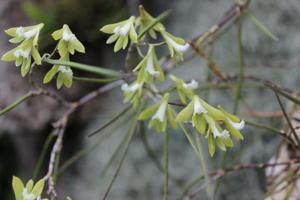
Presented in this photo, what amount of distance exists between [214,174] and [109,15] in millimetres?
660

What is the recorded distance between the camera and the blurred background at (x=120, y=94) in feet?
3.71

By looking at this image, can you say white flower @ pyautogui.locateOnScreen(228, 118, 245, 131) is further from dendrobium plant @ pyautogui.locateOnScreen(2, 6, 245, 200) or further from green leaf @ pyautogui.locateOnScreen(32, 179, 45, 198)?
green leaf @ pyautogui.locateOnScreen(32, 179, 45, 198)

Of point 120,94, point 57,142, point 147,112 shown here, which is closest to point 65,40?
point 147,112

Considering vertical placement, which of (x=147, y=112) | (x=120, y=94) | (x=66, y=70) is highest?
(x=66, y=70)

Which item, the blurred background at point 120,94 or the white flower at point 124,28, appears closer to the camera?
the white flower at point 124,28

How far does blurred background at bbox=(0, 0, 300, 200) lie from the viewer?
1132 millimetres

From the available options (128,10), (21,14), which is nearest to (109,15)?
(128,10)

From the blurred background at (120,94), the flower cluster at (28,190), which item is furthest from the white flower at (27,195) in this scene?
the blurred background at (120,94)

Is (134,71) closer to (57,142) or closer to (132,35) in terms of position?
(132,35)

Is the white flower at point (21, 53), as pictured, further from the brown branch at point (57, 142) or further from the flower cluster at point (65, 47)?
the brown branch at point (57, 142)

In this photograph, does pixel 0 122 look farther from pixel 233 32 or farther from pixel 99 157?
pixel 233 32

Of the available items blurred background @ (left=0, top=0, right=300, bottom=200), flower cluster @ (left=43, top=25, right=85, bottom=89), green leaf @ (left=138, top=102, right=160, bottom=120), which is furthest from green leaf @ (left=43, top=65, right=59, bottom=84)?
blurred background @ (left=0, top=0, right=300, bottom=200)

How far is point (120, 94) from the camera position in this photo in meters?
1.40

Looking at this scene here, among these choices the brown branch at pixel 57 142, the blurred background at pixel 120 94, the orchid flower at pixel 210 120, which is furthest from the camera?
the blurred background at pixel 120 94
